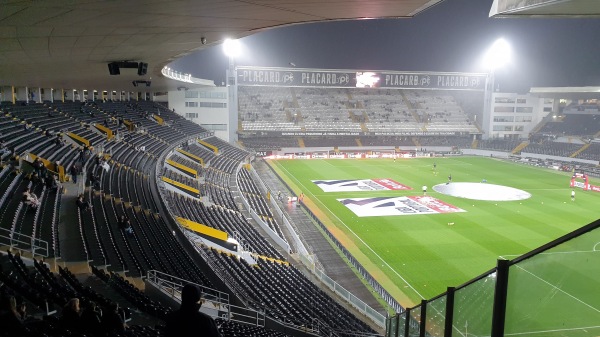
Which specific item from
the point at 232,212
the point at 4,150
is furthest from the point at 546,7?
the point at 232,212

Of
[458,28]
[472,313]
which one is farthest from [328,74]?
[472,313]

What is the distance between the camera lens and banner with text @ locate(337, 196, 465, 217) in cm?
2952

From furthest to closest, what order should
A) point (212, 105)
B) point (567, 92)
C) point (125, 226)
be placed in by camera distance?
point (567, 92), point (212, 105), point (125, 226)

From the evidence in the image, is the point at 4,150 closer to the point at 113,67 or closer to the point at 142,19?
the point at 113,67

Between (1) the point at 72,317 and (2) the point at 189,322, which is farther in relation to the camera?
(1) the point at 72,317

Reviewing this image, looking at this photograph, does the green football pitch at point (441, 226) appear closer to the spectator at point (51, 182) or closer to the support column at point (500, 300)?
the spectator at point (51, 182)

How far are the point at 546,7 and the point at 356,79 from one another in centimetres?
6137

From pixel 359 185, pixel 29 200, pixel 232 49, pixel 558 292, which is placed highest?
pixel 232 49

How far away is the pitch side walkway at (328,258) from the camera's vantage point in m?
17.2

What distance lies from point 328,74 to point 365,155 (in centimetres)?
1364

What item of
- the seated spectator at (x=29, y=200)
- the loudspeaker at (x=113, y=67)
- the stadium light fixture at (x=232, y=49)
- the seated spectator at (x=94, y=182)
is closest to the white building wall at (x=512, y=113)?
the stadium light fixture at (x=232, y=49)

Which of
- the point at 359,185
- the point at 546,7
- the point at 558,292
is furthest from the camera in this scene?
the point at 359,185

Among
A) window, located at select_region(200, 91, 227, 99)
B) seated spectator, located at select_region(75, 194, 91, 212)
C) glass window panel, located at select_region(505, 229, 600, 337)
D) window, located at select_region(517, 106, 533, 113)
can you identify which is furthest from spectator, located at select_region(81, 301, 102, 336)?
window, located at select_region(517, 106, 533, 113)

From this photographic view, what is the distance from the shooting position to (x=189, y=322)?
3.23m
